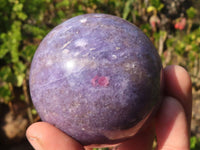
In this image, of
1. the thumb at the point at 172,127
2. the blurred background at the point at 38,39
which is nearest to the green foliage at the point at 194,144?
the blurred background at the point at 38,39

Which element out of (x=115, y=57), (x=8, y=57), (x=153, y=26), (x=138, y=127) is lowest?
(x=153, y=26)

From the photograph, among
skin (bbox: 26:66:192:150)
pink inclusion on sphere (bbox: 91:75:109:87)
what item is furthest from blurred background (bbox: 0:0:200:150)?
pink inclusion on sphere (bbox: 91:75:109:87)

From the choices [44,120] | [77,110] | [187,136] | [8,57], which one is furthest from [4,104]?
[187,136]

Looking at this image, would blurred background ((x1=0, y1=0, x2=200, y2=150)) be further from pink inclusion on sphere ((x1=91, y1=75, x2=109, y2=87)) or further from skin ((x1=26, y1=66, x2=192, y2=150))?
pink inclusion on sphere ((x1=91, y1=75, x2=109, y2=87))

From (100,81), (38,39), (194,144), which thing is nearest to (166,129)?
(100,81)

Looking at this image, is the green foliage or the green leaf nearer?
the green foliage

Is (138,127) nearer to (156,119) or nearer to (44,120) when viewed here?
(156,119)
